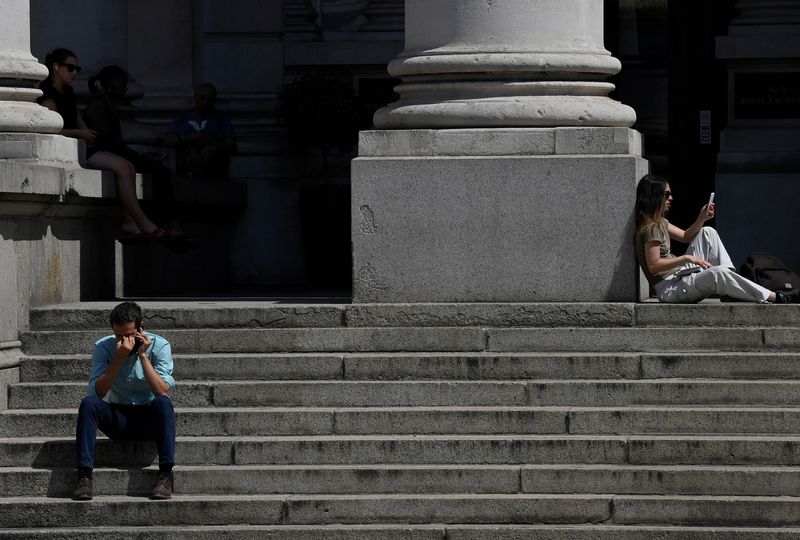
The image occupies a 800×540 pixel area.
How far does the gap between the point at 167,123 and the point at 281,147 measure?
1100 millimetres

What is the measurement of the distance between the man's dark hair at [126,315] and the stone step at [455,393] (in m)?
0.72

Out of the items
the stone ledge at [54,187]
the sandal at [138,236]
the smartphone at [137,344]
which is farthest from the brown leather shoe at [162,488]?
the sandal at [138,236]

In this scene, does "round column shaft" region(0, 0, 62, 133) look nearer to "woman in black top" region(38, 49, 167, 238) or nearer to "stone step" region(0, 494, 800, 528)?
"woman in black top" region(38, 49, 167, 238)

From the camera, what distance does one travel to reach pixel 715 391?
33.4ft

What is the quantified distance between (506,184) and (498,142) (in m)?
0.31

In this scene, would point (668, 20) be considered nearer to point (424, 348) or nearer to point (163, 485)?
point (424, 348)

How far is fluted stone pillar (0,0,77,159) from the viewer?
38.3 feet

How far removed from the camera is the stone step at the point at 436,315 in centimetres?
1064

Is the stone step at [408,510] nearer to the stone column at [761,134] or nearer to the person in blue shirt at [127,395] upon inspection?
the person in blue shirt at [127,395]

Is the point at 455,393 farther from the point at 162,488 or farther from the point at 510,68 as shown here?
the point at 510,68

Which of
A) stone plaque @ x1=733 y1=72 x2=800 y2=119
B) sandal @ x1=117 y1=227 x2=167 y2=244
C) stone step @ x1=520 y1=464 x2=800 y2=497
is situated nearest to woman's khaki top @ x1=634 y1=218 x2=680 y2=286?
stone step @ x1=520 y1=464 x2=800 y2=497

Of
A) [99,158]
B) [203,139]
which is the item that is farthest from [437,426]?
[203,139]

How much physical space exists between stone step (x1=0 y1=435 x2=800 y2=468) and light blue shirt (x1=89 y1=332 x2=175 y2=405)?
11.1 inches

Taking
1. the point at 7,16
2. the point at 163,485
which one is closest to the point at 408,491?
the point at 163,485
